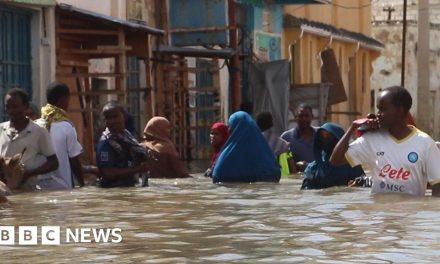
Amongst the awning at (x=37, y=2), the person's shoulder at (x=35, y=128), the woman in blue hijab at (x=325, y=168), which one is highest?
the awning at (x=37, y=2)

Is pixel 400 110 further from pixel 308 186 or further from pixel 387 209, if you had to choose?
pixel 308 186

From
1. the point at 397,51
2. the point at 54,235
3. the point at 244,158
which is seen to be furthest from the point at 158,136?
the point at 397,51

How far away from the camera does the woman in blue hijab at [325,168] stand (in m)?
12.7

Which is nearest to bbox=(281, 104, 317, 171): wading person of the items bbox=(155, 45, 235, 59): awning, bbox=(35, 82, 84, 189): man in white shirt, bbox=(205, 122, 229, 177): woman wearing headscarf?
bbox=(205, 122, 229, 177): woman wearing headscarf

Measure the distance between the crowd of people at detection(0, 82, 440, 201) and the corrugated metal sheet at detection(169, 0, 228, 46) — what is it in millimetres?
6948

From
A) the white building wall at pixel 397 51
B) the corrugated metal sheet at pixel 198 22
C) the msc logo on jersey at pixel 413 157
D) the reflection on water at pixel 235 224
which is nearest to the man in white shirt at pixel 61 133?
the reflection on water at pixel 235 224

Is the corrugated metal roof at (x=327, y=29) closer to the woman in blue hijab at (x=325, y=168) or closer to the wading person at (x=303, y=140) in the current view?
the wading person at (x=303, y=140)

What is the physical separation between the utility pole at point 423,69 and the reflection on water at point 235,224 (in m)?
20.9

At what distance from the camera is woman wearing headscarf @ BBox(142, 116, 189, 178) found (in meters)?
15.2

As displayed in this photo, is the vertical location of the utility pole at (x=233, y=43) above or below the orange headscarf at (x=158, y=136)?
above

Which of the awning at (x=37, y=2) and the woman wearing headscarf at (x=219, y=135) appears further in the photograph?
the awning at (x=37, y=2)

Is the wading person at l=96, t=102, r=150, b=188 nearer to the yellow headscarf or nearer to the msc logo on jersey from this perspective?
the yellow headscarf

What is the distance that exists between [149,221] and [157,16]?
1529 cm

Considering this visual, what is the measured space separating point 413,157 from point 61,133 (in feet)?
12.0
